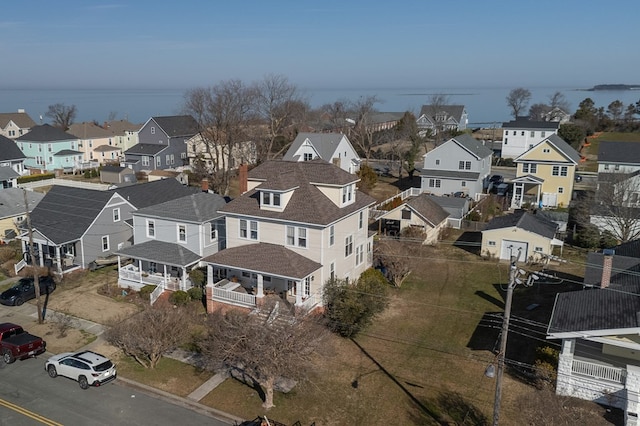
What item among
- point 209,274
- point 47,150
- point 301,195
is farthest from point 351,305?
point 47,150

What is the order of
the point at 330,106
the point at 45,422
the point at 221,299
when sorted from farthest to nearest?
the point at 330,106 < the point at 221,299 < the point at 45,422

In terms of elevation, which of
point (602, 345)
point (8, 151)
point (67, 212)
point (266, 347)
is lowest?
point (602, 345)

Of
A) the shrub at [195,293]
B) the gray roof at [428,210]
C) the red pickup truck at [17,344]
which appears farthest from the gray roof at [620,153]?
the red pickup truck at [17,344]

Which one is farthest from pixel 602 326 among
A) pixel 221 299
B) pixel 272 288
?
pixel 221 299

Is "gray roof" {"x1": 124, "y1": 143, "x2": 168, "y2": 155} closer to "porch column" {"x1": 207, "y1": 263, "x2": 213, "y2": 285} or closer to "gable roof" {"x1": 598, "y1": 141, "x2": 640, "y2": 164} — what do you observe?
"porch column" {"x1": 207, "y1": 263, "x2": 213, "y2": 285}

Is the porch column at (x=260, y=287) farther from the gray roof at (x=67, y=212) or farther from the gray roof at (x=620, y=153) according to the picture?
the gray roof at (x=620, y=153)

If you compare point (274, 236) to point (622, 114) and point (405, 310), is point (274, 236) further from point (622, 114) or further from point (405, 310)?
point (622, 114)

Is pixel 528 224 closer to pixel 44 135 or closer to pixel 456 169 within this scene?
pixel 456 169
